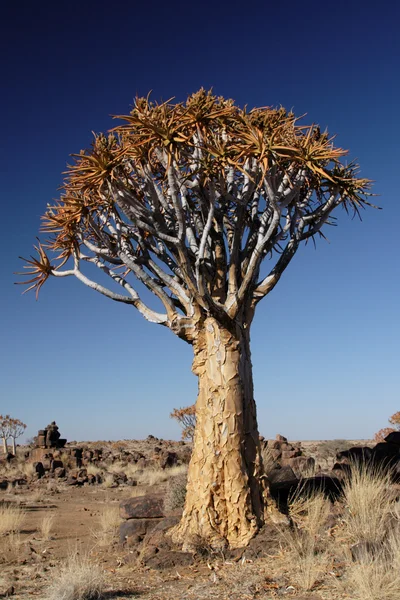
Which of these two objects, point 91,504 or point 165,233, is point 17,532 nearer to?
point 91,504

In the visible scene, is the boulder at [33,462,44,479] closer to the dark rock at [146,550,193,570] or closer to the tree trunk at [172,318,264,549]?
the tree trunk at [172,318,264,549]

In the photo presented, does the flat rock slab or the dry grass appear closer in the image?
the flat rock slab

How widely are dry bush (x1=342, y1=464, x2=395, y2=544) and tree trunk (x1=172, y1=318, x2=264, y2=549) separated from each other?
1.22m

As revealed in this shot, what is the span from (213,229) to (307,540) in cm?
457

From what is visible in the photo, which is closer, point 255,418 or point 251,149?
point 251,149

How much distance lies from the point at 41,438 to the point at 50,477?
282 inches

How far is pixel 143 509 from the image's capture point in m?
9.36

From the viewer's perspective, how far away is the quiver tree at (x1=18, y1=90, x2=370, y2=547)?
7.52m

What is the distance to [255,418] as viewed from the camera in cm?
809

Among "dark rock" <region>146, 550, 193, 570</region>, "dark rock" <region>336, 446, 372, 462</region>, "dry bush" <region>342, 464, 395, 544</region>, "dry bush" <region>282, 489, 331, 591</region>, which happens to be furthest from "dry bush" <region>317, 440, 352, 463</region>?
"dark rock" <region>146, 550, 193, 570</region>

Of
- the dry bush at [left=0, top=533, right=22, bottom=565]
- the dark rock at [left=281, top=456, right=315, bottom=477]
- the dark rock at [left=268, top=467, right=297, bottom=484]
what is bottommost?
the dry bush at [left=0, top=533, right=22, bottom=565]

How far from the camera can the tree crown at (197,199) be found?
7625 millimetres

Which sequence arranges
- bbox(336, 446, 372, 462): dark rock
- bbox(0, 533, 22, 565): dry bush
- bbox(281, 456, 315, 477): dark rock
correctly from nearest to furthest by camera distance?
bbox(0, 533, 22, 565): dry bush < bbox(336, 446, 372, 462): dark rock < bbox(281, 456, 315, 477): dark rock

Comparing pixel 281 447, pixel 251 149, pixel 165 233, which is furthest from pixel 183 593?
pixel 281 447
